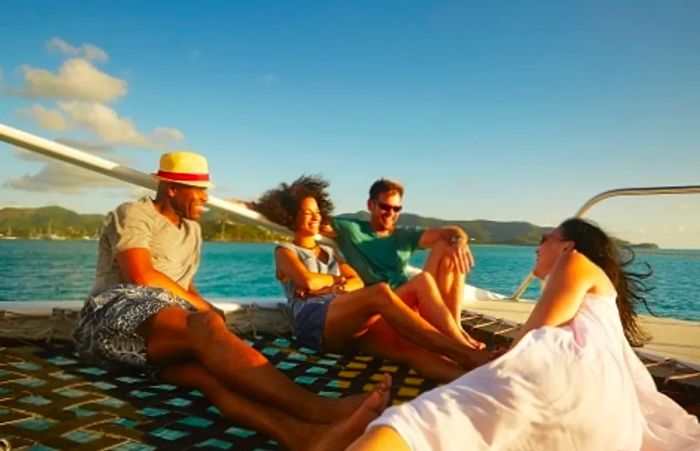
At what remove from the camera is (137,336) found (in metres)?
2.03

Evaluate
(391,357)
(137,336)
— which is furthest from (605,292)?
(137,336)

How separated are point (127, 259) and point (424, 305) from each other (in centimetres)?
126

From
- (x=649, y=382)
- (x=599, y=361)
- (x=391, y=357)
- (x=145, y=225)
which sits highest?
(x=145, y=225)

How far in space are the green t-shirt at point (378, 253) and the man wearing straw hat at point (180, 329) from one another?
911 millimetres

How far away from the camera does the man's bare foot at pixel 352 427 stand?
1.36m

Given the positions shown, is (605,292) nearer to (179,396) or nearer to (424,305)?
(424,305)

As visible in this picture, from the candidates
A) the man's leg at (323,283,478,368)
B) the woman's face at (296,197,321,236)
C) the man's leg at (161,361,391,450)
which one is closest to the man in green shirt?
the woman's face at (296,197,321,236)

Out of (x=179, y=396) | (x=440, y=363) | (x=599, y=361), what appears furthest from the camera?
(x=440, y=363)

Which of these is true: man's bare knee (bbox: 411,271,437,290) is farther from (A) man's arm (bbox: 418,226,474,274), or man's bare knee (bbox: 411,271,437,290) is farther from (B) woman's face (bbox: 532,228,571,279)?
(B) woman's face (bbox: 532,228,571,279)

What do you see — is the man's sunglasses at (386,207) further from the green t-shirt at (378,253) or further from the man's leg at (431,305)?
the man's leg at (431,305)

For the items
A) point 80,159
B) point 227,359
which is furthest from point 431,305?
point 80,159

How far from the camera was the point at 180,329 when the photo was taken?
75.8 inches

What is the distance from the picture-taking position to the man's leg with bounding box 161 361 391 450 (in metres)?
1.40

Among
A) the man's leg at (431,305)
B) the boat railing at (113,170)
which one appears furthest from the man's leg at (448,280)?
the boat railing at (113,170)
